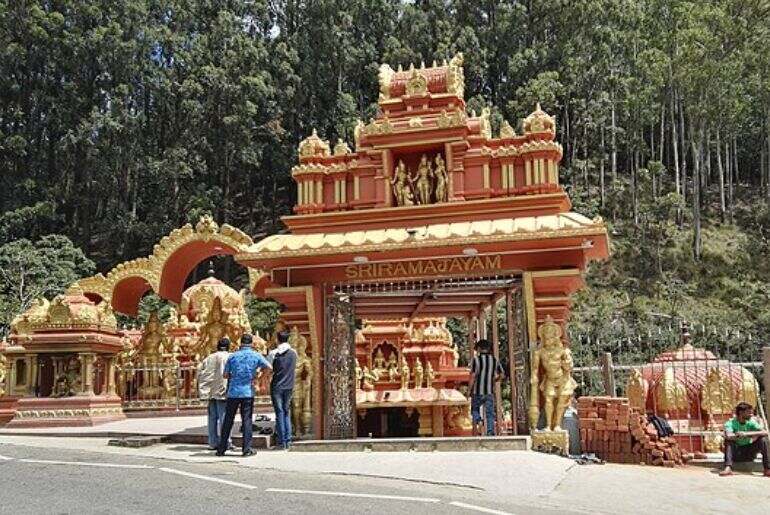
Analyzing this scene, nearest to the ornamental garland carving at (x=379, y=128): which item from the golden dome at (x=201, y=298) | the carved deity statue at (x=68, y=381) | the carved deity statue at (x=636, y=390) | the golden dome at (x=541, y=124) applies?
the golden dome at (x=541, y=124)

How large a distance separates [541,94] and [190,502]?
1502 inches

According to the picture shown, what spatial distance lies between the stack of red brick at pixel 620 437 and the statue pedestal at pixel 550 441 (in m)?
0.63

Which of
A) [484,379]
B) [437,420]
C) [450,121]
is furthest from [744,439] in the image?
[437,420]

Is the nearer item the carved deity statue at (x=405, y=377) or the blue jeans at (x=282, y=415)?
the blue jeans at (x=282, y=415)

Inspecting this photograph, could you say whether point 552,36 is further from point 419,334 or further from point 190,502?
point 190,502

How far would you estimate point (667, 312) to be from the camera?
35.6 metres

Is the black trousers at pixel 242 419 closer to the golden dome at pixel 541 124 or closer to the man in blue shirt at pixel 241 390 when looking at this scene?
the man in blue shirt at pixel 241 390

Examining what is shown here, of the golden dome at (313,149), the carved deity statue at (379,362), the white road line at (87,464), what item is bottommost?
the white road line at (87,464)

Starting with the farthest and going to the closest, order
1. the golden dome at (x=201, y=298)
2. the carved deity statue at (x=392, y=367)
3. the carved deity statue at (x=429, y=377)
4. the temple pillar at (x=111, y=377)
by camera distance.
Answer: the golden dome at (x=201, y=298) → the carved deity statue at (x=429, y=377) → the carved deity statue at (x=392, y=367) → the temple pillar at (x=111, y=377)

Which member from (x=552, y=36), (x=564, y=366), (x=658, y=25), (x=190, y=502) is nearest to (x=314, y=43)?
(x=552, y=36)

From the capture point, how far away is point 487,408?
42.1 feet

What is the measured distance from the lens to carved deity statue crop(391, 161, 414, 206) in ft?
45.5

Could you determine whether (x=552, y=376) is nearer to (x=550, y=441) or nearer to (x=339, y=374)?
(x=550, y=441)

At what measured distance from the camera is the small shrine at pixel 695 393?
46.8 ft
